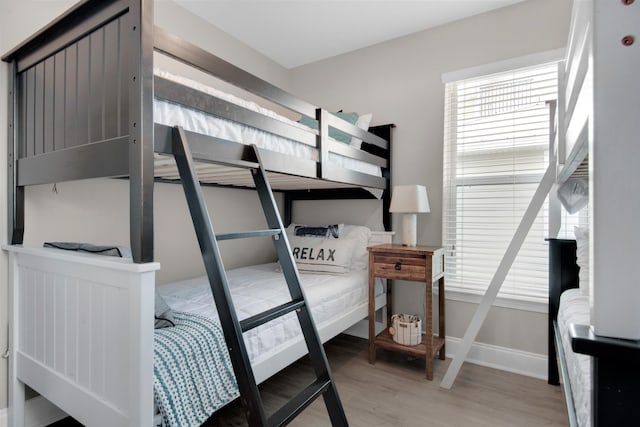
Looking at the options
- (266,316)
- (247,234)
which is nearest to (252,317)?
(266,316)

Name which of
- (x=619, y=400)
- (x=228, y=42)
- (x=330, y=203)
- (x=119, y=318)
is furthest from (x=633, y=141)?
(x=228, y=42)

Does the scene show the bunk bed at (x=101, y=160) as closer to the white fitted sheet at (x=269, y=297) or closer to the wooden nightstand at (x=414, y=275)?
the white fitted sheet at (x=269, y=297)

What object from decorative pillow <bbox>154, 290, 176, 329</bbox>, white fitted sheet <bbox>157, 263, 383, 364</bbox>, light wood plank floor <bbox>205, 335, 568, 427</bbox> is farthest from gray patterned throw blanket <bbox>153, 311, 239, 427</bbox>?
light wood plank floor <bbox>205, 335, 568, 427</bbox>

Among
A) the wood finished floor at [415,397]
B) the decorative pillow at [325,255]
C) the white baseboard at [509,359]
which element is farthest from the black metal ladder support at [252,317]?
the white baseboard at [509,359]

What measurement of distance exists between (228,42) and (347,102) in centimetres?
116

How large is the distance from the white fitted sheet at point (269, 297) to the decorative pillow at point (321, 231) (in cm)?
39

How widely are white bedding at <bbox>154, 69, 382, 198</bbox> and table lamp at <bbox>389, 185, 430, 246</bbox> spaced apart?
78 centimetres

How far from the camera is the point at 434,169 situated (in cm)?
277

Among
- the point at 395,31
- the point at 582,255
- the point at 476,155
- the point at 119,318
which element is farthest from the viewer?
the point at 395,31

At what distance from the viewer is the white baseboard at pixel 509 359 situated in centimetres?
233

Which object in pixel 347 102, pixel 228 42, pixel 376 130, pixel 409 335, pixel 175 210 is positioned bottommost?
pixel 409 335

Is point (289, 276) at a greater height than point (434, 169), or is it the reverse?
point (434, 169)

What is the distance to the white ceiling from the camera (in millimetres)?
2461

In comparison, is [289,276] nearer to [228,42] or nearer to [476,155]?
[476,155]
